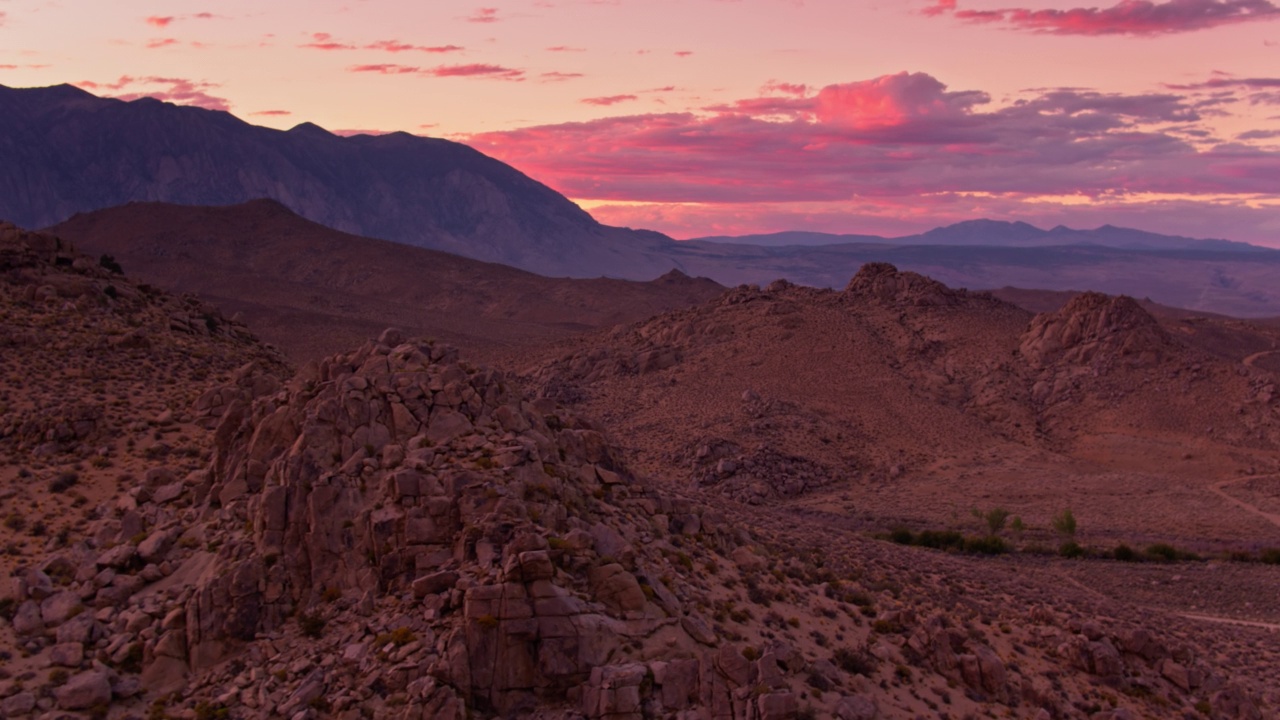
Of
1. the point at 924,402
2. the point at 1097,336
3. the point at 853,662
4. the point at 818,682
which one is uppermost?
the point at 1097,336

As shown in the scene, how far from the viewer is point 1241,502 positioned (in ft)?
155

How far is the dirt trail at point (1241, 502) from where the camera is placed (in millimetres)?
45438

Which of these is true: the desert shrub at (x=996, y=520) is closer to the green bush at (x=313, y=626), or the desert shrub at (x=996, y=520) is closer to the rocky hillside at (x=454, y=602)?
the rocky hillside at (x=454, y=602)

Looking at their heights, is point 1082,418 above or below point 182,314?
below

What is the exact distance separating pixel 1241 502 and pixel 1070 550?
38.5ft

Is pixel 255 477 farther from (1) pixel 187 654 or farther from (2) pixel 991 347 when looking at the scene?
(2) pixel 991 347

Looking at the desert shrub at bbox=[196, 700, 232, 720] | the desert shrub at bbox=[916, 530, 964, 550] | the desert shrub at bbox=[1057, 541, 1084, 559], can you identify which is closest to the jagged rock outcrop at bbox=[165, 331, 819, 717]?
the desert shrub at bbox=[196, 700, 232, 720]

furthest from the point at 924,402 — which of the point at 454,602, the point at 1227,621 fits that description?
the point at 454,602

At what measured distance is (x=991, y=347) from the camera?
63875 mm

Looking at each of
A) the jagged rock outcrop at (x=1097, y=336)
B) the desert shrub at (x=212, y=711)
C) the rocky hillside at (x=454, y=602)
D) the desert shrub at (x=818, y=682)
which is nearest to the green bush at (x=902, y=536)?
the rocky hillside at (x=454, y=602)

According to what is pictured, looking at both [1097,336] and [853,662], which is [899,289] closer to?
[1097,336]

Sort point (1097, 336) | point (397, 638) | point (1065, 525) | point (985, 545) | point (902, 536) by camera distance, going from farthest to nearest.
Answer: point (1097, 336) < point (1065, 525) < point (902, 536) < point (985, 545) < point (397, 638)

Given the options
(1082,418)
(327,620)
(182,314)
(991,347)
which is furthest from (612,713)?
(991,347)

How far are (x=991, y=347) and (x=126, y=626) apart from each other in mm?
53995
